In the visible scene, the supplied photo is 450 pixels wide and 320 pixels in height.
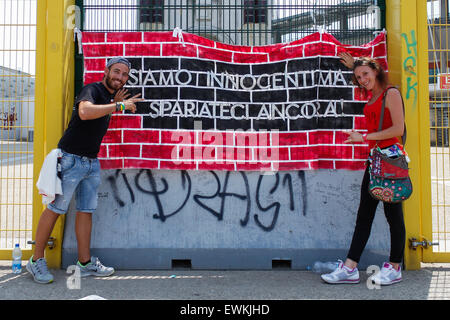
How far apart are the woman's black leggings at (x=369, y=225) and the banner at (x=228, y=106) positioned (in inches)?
25.4

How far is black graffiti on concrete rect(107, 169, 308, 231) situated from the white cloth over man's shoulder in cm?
67

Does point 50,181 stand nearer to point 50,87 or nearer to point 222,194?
point 50,87

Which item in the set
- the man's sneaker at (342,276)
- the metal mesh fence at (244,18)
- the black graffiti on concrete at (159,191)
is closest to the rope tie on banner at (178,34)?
the metal mesh fence at (244,18)

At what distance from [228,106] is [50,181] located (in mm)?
1906

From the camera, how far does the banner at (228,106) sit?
425 cm

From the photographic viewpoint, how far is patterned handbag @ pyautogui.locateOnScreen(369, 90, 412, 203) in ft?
11.4

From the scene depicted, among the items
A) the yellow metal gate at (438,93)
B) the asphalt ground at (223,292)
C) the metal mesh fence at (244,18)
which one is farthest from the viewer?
the metal mesh fence at (244,18)

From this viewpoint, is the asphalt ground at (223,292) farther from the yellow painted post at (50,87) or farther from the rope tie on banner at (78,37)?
the rope tie on banner at (78,37)

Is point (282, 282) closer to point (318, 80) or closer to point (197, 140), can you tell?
point (197, 140)

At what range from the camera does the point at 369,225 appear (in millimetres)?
3707

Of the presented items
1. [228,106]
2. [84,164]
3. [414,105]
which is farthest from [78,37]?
[414,105]

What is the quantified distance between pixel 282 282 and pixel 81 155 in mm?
2200

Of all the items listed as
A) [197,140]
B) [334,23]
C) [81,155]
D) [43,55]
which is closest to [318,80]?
[334,23]

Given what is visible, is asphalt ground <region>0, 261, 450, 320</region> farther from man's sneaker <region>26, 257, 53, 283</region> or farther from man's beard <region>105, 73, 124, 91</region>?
man's beard <region>105, 73, 124, 91</region>
